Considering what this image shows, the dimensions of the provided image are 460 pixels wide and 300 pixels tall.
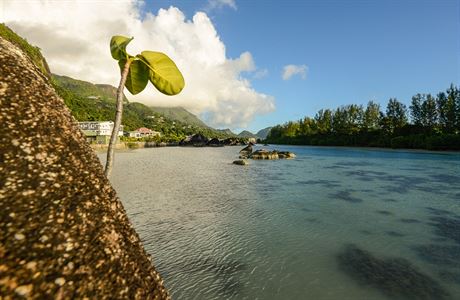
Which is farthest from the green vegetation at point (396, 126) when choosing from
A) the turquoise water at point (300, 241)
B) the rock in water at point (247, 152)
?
the turquoise water at point (300, 241)

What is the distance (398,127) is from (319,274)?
127893 mm

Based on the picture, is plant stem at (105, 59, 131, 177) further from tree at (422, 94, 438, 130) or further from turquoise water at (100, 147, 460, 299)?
tree at (422, 94, 438, 130)

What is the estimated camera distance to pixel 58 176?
1.95 meters

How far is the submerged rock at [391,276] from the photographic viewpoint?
978cm

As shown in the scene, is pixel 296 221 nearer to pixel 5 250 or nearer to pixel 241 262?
pixel 241 262

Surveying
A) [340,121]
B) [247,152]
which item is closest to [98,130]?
[247,152]

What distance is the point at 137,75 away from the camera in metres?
2.57

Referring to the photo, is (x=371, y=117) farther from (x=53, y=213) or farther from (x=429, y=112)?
(x=53, y=213)

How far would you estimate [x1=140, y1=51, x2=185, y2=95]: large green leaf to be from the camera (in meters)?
2.40

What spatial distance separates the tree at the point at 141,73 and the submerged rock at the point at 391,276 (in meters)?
10.9

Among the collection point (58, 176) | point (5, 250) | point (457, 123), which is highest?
point (457, 123)

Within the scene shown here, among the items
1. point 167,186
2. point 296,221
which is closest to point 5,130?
point 296,221

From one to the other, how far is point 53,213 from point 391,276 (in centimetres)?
1272

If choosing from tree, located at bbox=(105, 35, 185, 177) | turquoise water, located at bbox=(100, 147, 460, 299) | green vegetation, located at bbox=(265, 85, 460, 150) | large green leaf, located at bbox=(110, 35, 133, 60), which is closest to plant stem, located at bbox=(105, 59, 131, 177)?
tree, located at bbox=(105, 35, 185, 177)
